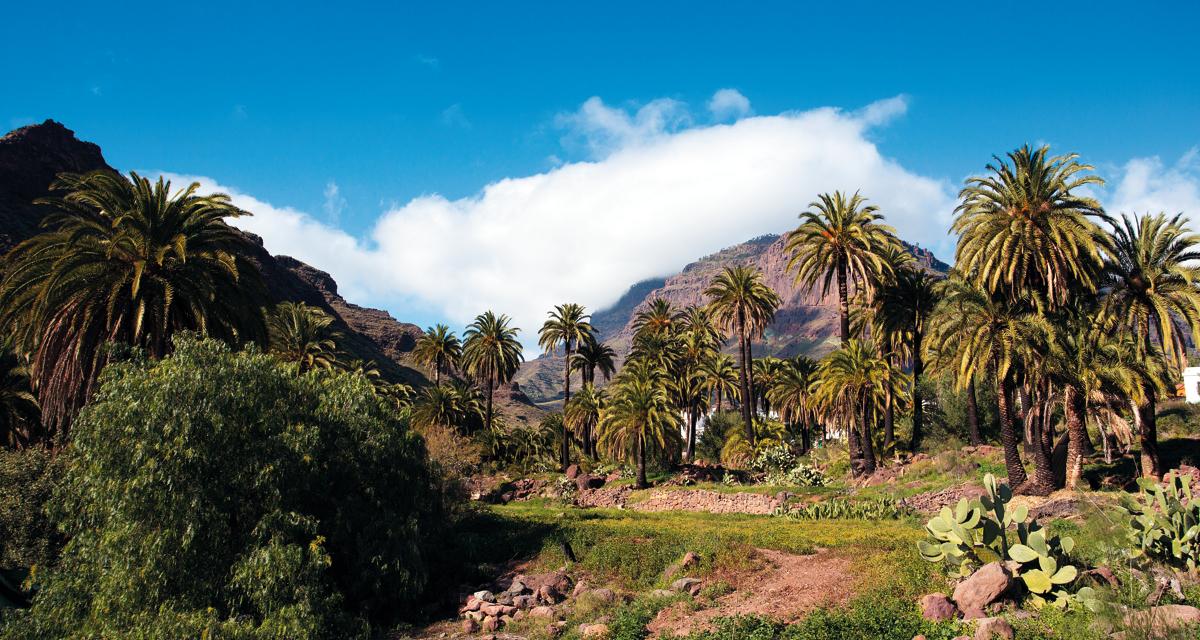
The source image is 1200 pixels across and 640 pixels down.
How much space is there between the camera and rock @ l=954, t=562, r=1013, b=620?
496 inches

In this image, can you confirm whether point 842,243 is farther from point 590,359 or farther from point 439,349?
point 439,349

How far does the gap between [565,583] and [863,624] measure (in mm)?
9136

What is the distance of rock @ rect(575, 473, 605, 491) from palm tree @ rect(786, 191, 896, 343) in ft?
59.3

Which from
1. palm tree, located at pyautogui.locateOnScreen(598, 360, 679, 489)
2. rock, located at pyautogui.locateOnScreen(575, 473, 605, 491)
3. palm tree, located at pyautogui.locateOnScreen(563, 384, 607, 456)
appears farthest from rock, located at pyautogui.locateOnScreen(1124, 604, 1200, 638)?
palm tree, located at pyautogui.locateOnScreen(563, 384, 607, 456)

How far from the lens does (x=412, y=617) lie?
1822cm

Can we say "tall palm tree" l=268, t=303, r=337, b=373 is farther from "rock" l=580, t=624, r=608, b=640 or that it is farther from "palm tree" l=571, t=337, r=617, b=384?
"rock" l=580, t=624, r=608, b=640

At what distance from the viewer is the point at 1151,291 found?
2803 cm

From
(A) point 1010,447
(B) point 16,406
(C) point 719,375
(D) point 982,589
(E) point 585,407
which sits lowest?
(D) point 982,589

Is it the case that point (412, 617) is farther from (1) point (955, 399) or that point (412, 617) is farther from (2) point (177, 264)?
(1) point (955, 399)

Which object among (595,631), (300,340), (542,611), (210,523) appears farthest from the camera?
(300,340)

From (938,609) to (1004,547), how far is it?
2167mm

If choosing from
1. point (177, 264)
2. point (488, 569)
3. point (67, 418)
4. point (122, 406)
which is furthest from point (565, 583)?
point (67, 418)

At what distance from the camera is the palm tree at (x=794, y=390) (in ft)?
171

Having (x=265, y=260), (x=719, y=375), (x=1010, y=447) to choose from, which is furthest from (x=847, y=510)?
(x=265, y=260)
